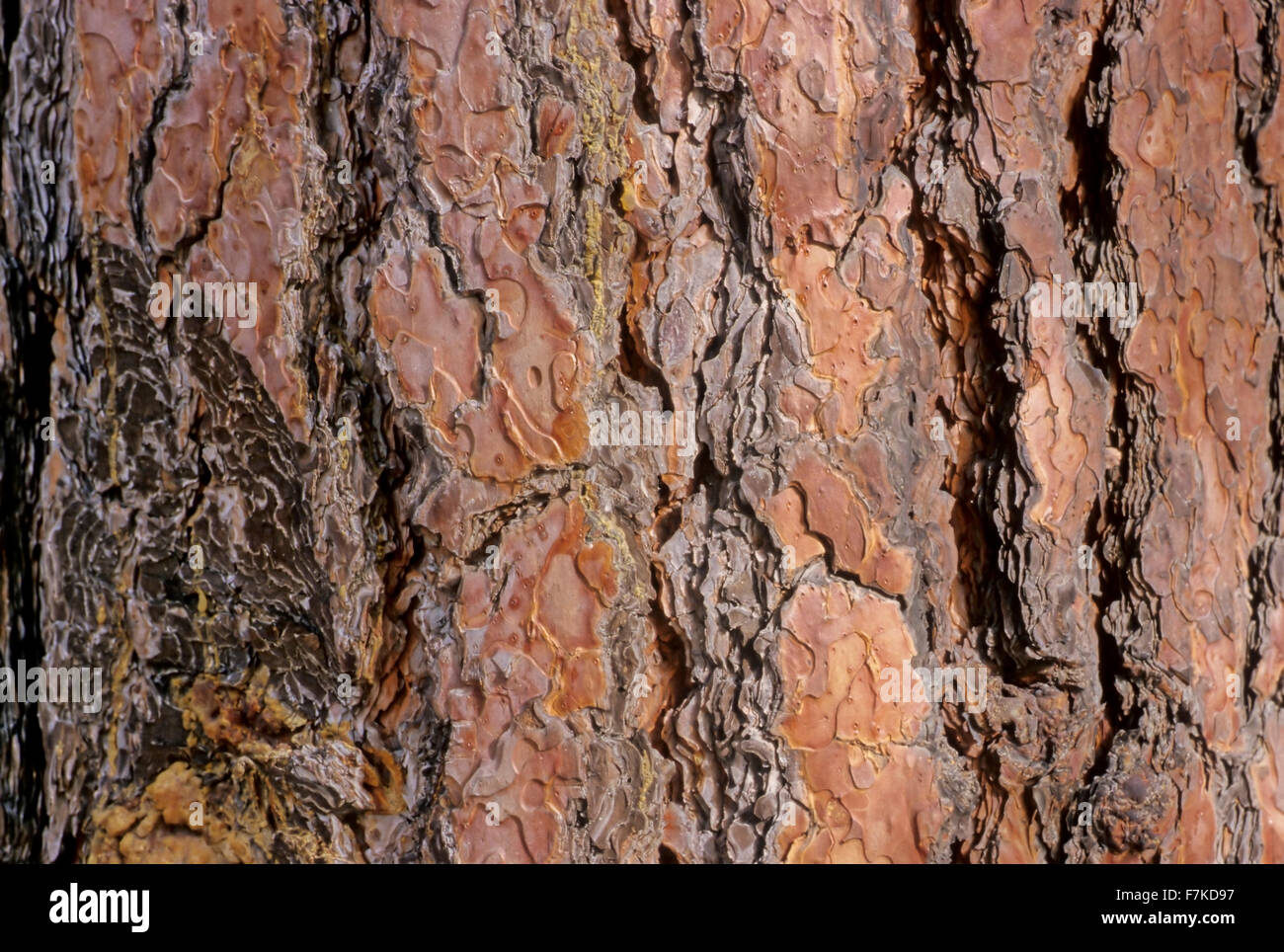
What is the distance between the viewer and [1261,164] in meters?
1.07

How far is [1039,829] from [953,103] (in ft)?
2.72

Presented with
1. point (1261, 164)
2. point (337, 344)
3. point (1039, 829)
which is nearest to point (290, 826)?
point (337, 344)

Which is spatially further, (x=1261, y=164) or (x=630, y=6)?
(x=1261, y=164)

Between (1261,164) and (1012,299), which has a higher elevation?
(1261,164)

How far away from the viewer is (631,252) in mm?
985

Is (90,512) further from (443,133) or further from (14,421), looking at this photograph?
(443,133)

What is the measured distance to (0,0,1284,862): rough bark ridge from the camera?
956mm

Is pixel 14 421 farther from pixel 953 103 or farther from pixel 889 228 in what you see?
pixel 953 103

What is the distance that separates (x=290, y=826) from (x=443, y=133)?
0.77 m

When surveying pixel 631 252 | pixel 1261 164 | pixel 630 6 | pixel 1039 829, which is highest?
pixel 630 6

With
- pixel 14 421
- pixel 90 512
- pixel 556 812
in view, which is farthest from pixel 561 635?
pixel 14 421

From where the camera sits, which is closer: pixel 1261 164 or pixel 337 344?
pixel 337 344

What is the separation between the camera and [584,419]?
0.98 meters

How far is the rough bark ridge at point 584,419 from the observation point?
3.14 feet
